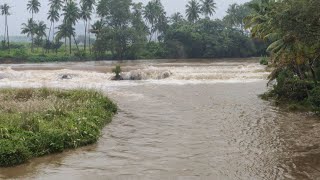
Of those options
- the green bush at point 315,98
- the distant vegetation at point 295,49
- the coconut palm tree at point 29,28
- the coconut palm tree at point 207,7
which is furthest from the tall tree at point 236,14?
the green bush at point 315,98

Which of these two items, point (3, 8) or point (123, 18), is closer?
point (123, 18)

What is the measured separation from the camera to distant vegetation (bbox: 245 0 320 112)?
14633mm

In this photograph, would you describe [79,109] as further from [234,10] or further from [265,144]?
[234,10]

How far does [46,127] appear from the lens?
41.8 feet

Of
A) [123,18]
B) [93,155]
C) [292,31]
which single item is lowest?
[93,155]

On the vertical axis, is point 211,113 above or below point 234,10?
below

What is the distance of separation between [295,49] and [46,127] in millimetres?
11913

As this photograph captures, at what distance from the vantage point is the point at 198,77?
36125 millimetres

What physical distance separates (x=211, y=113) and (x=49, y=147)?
30.7 ft

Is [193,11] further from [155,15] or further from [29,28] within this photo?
[29,28]

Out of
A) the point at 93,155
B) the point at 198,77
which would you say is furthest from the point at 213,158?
the point at 198,77

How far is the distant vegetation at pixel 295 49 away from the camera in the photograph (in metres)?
14.6

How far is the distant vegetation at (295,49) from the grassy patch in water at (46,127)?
798cm

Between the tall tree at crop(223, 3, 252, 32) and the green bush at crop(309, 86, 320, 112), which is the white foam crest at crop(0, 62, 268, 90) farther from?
the tall tree at crop(223, 3, 252, 32)
